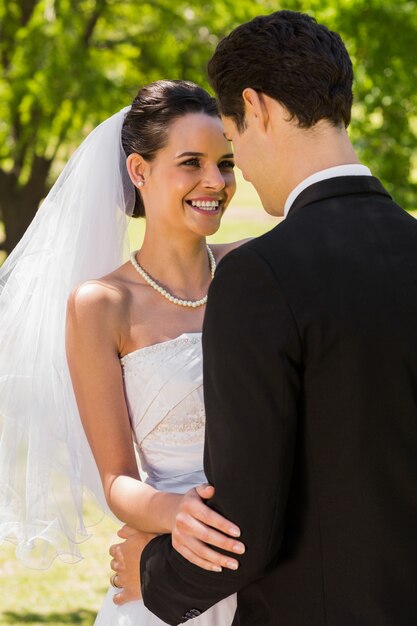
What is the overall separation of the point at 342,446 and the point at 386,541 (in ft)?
0.79

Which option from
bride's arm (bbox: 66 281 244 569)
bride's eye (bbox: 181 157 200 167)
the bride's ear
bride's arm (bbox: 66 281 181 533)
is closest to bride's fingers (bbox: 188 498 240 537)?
→ bride's arm (bbox: 66 281 244 569)

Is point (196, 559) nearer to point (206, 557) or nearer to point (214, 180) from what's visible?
point (206, 557)

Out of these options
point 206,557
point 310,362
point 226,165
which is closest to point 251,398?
point 310,362

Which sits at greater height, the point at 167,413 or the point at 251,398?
the point at 251,398

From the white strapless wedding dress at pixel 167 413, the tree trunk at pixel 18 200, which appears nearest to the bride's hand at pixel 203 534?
the white strapless wedding dress at pixel 167 413

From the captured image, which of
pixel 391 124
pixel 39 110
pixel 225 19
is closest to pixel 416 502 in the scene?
pixel 391 124

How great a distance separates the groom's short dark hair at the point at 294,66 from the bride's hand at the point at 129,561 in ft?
4.35

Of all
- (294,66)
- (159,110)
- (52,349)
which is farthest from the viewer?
(52,349)

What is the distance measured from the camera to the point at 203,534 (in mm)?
2137

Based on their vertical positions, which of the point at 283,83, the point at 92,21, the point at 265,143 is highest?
the point at 92,21

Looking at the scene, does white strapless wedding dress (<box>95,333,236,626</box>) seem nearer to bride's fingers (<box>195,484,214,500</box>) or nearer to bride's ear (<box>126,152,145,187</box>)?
bride's ear (<box>126,152,145,187</box>)

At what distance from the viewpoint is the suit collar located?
2.10 metres

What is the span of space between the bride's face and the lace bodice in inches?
16.5

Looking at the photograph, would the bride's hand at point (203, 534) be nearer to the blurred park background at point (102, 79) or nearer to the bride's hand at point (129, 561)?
the bride's hand at point (129, 561)
